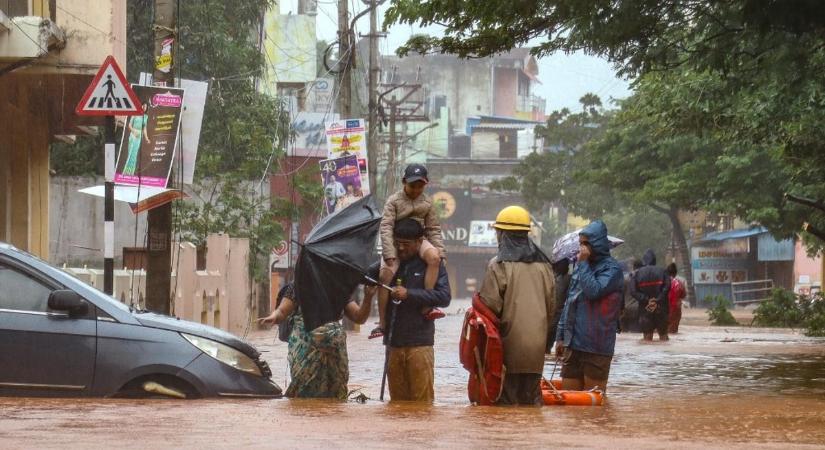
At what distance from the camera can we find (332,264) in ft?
32.2

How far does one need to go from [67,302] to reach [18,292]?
0.44m

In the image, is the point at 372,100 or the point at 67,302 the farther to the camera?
the point at 372,100

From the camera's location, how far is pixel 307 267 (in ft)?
32.2

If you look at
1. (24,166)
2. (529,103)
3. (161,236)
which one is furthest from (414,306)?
(529,103)

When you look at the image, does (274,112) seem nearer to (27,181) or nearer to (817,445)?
(27,181)

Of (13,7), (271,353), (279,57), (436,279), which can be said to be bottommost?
(271,353)

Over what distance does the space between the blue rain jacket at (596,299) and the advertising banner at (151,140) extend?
6.43 metres

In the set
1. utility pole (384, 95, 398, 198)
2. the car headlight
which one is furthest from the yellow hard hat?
utility pole (384, 95, 398, 198)

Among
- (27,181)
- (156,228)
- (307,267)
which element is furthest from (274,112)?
(307,267)

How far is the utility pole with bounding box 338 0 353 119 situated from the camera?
106 feet

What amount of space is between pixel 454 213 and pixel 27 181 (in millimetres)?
63846

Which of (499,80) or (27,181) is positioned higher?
(499,80)

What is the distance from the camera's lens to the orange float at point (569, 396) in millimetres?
10195

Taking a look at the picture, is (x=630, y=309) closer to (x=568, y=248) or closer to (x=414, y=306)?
(x=568, y=248)
